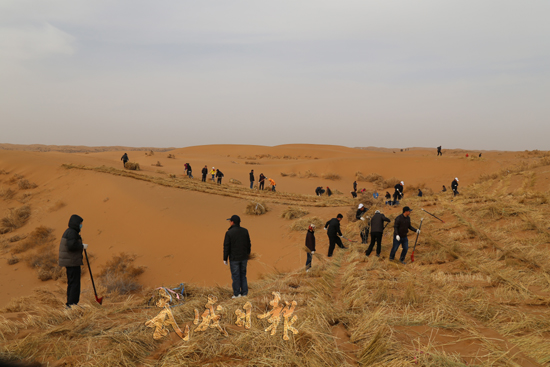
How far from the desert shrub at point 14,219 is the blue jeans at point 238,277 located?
14676 millimetres

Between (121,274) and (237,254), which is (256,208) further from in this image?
(237,254)

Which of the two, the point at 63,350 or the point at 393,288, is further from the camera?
the point at 393,288

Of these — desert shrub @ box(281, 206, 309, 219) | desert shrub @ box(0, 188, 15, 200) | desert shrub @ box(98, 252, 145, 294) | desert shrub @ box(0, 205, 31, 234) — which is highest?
desert shrub @ box(0, 188, 15, 200)

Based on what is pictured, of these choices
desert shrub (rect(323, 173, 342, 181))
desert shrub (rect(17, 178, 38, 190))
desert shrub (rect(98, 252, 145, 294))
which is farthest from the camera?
desert shrub (rect(323, 173, 342, 181))

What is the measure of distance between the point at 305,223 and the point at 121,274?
25.2 feet

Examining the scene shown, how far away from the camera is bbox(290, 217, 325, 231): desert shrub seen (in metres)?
13.3

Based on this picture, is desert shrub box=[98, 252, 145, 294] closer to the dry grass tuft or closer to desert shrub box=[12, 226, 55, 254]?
desert shrub box=[12, 226, 55, 254]

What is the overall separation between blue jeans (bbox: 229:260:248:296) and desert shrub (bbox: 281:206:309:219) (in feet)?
28.5

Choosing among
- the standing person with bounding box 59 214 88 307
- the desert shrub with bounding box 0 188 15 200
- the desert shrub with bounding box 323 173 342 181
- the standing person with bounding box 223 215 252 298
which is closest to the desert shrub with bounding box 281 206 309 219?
the standing person with bounding box 223 215 252 298

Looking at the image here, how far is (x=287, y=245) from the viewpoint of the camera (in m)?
12.1

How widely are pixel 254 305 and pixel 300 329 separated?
53.7 inches

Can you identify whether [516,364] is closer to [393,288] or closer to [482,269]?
[393,288]

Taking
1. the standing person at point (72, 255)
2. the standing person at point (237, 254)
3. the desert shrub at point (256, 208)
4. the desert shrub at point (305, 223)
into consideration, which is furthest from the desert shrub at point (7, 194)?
the standing person at point (237, 254)

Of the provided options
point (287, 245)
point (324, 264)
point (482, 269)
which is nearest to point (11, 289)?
point (287, 245)
